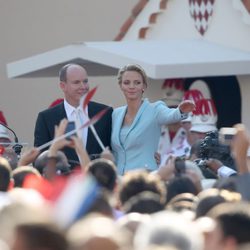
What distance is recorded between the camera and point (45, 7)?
19250 millimetres

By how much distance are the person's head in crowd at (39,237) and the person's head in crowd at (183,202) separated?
1.72 meters

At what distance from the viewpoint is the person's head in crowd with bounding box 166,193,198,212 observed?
620 cm

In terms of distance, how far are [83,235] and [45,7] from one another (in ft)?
48.5

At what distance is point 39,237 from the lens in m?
4.40

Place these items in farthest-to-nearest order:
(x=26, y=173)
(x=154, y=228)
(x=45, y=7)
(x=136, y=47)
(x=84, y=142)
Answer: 1. (x=45, y=7)
2. (x=136, y=47)
3. (x=84, y=142)
4. (x=26, y=173)
5. (x=154, y=228)

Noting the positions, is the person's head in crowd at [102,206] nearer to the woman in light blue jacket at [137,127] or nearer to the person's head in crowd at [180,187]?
the person's head in crowd at [180,187]

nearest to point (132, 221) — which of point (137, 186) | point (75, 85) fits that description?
point (137, 186)

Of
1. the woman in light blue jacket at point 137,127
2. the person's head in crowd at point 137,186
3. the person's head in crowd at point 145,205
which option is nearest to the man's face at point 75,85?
the woman in light blue jacket at point 137,127

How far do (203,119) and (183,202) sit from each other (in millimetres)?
6797

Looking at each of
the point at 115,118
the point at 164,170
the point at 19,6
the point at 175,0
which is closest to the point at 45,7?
the point at 19,6

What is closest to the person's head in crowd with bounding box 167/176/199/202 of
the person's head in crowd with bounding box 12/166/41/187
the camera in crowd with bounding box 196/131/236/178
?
the person's head in crowd with bounding box 12/166/41/187

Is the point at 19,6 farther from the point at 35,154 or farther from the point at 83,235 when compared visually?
the point at 83,235

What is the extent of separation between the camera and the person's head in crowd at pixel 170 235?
4625 millimetres

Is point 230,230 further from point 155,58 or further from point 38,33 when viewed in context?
point 38,33
